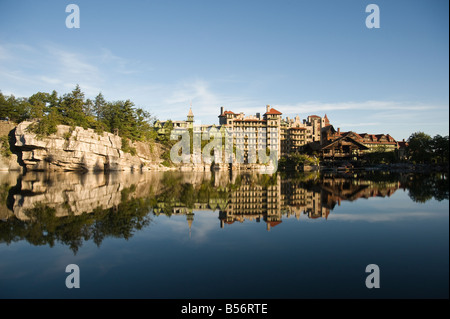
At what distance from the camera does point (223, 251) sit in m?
8.88

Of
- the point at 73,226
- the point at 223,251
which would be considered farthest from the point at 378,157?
the point at 73,226

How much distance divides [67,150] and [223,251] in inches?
2049

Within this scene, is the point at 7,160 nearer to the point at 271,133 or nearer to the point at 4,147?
the point at 4,147

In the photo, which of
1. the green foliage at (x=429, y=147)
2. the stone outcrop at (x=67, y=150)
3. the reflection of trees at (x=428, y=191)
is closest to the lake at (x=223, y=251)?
the reflection of trees at (x=428, y=191)

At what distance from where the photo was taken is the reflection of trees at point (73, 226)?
9.95 m

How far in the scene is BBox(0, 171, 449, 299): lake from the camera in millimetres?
6301

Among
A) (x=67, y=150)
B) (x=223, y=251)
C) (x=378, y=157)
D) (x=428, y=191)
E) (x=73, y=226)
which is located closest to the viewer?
(x=223, y=251)

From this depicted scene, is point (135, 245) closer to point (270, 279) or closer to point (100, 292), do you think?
point (100, 292)

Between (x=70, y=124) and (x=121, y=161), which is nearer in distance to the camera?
(x=70, y=124)

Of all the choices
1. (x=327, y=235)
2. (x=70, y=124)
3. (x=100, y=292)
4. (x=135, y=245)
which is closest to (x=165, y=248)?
(x=135, y=245)

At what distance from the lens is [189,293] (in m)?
6.07

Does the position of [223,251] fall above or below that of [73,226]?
below

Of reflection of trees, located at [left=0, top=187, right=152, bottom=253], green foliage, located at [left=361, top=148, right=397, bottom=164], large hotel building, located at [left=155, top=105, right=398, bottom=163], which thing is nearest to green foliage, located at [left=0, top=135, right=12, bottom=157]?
large hotel building, located at [left=155, top=105, right=398, bottom=163]
